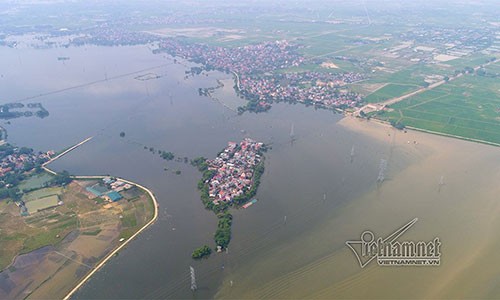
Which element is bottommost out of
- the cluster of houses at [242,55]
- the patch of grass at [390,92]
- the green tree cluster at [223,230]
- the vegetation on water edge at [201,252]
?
the vegetation on water edge at [201,252]

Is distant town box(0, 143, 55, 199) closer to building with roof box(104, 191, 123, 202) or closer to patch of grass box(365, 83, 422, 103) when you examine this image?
building with roof box(104, 191, 123, 202)


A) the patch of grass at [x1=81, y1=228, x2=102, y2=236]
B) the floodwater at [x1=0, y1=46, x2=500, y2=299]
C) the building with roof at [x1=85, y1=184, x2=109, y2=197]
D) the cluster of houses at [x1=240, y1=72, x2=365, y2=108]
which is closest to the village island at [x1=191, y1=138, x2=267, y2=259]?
the floodwater at [x1=0, y1=46, x2=500, y2=299]

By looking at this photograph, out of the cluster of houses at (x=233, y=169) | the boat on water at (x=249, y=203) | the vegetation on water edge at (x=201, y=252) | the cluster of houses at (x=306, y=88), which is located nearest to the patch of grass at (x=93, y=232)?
the vegetation on water edge at (x=201, y=252)

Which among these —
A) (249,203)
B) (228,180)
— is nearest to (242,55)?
(228,180)

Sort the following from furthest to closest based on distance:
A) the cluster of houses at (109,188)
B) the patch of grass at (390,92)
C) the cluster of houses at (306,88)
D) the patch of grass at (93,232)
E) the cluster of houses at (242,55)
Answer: the cluster of houses at (242,55) < the patch of grass at (390,92) < the cluster of houses at (306,88) < the cluster of houses at (109,188) < the patch of grass at (93,232)

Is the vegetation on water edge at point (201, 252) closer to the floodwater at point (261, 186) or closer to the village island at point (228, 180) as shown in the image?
the village island at point (228, 180)

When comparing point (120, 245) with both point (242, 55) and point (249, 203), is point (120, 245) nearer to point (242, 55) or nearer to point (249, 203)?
point (249, 203)

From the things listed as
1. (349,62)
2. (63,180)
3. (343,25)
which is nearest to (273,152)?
(63,180)
